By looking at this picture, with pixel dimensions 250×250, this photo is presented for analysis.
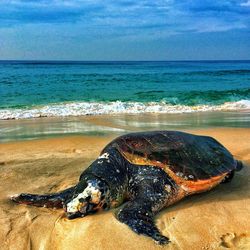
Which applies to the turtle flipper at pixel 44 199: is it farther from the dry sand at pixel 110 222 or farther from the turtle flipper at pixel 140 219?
the turtle flipper at pixel 140 219

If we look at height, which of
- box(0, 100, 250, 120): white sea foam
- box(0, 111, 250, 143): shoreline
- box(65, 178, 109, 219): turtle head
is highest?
box(65, 178, 109, 219): turtle head

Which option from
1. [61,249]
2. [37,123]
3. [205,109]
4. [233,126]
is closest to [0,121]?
[37,123]

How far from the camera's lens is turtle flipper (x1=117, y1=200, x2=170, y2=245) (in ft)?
11.4

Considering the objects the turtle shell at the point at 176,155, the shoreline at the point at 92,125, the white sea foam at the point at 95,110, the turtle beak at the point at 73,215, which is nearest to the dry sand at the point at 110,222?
the turtle beak at the point at 73,215

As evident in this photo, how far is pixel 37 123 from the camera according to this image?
1120 cm

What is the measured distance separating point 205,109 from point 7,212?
40.4 feet

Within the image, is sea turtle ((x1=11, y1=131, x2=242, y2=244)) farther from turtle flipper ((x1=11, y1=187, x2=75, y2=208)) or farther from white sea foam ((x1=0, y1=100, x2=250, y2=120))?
white sea foam ((x1=0, y1=100, x2=250, y2=120))

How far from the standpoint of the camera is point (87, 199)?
3.82m

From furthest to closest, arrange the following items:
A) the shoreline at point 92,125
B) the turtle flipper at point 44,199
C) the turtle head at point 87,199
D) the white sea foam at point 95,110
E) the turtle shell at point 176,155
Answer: the white sea foam at point 95,110, the shoreline at point 92,125, the turtle shell at point 176,155, the turtle flipper at point 44,199, the turtle head at point 87,199

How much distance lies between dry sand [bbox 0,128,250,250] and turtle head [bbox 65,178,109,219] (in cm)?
8

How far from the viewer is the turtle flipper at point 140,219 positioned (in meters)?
3.48

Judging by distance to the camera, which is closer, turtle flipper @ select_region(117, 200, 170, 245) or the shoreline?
turtle flipper @ select_region(117, 200, 170, 245)

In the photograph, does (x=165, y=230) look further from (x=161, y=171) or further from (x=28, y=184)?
(x=28, y=184)

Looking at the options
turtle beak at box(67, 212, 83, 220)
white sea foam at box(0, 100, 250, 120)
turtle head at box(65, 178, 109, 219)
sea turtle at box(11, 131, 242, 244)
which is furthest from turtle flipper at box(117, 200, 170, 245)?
white sea foam at box(0, 100, 250, 120)
